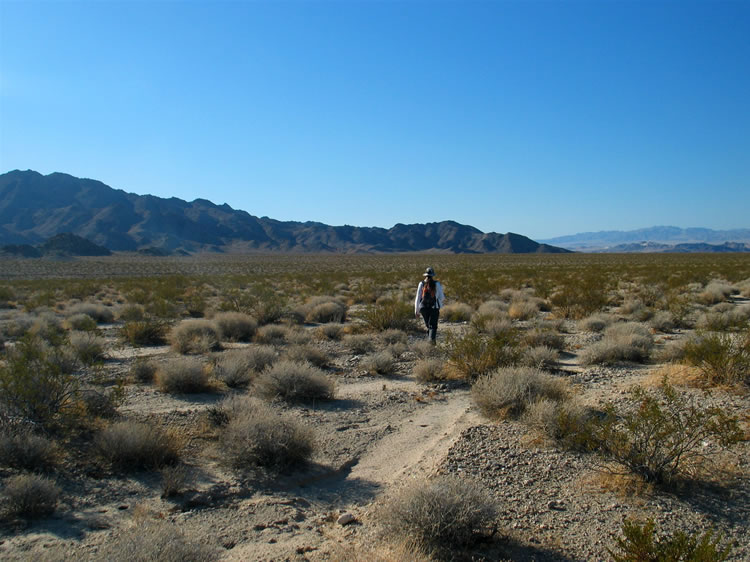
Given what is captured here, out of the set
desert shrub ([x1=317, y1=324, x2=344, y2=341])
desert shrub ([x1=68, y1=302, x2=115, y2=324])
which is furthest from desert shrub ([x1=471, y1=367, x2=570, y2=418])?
desert shrub ([x1=68, y1=302, x2=115, y2=324])

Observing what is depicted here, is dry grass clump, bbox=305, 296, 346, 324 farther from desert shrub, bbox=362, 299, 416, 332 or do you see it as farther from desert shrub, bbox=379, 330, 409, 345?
desert shrub, bbox=379, 330, 409, 345

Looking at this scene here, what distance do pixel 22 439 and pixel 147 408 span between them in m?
2.45

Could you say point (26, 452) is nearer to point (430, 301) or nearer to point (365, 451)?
point (365, 451)

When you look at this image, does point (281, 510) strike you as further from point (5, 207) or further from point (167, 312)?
point (5, 207)

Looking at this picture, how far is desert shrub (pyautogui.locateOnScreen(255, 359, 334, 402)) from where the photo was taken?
27.3 feet

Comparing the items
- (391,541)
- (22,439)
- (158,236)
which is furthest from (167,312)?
(158,236)

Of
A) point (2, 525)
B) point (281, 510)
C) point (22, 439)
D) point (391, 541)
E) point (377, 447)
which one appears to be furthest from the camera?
point (377, 447)

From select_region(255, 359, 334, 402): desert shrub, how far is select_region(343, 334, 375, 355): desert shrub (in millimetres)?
4085

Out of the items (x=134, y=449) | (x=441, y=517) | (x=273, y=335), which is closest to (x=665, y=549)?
(x=441, y=517)

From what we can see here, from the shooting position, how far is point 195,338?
13.0 m

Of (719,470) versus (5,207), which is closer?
(719,470)

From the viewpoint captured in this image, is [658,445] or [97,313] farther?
[97,313]

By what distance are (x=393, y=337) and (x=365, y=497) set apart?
842cm

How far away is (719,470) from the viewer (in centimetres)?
490
